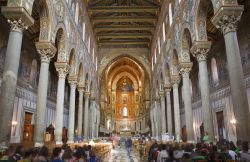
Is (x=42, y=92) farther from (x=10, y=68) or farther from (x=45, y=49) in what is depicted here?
(x=10, y=68)

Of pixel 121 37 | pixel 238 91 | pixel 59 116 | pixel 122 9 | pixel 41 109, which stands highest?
pixel 122 9

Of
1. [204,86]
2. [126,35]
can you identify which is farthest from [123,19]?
[204,86]

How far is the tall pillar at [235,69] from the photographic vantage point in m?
7.91

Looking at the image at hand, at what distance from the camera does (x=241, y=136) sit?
788cm

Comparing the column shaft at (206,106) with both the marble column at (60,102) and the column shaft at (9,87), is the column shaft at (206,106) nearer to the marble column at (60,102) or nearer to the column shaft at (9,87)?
the marble column at (60,102)

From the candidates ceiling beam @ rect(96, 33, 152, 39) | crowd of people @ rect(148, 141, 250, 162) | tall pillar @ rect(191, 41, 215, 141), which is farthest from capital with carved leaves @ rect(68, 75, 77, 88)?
ceiling beam @ rect(96, 33, 152, 39)

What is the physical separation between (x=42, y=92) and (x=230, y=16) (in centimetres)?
991

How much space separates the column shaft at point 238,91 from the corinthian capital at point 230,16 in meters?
0.25

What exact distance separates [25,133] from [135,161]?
9797 millimetres

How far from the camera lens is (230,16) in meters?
8.84

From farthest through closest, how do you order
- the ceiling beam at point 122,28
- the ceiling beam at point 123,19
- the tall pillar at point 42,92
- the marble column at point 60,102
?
the ceiling beam at point 122,28
the ceiling beam at point 123,19
the marble column at point 60,102
the tall pillar at point 42,92

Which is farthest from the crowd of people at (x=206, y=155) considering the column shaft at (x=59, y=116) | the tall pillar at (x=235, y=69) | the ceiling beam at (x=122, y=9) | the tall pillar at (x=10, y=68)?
the ceiling beam at (x=122, y=9)

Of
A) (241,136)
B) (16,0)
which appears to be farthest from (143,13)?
(241,136)

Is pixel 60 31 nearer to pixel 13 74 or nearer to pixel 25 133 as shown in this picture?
pixel 13 74
